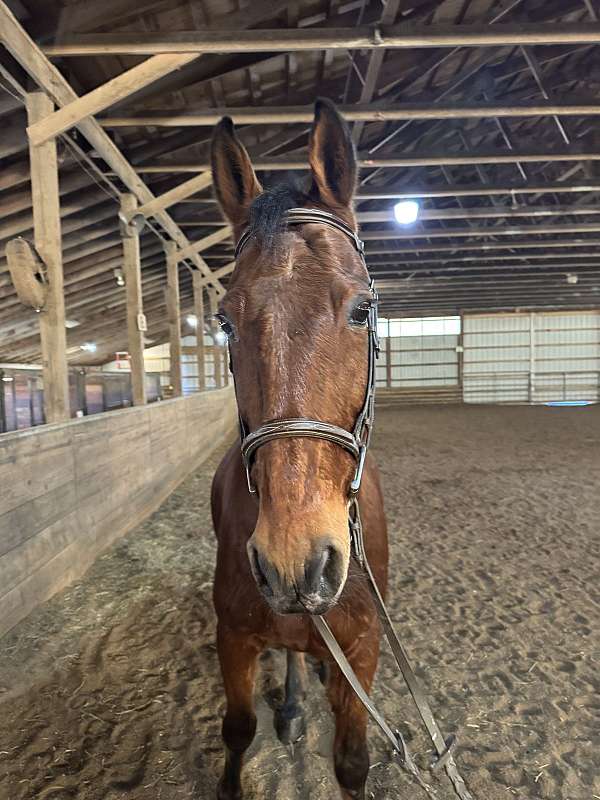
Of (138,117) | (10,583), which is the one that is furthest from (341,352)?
(138,117)

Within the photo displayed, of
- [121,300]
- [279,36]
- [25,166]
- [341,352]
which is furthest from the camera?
[121,300]

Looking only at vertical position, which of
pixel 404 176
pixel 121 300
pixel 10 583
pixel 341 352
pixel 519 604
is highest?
pixel 404 176

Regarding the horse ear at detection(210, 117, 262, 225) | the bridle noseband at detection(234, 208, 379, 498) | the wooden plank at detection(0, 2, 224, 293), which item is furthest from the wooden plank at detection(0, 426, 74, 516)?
the wooden plank at detection(0, 2, 224, 293)

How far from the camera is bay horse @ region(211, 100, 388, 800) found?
1003 mm

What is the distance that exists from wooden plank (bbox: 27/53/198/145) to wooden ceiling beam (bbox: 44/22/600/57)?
0.30ft

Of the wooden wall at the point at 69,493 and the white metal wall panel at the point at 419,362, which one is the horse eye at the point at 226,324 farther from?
the white metal wall panel at the point at 419,362

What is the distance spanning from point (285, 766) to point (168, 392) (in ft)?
69.7

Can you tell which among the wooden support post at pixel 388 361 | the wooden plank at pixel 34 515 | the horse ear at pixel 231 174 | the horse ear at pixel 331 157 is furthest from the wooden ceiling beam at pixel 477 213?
the wooden support post at pixel 388 361

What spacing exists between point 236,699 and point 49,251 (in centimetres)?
372

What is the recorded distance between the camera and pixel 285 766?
198 cm

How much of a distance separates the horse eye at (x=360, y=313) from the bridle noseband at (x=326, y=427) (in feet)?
0.13

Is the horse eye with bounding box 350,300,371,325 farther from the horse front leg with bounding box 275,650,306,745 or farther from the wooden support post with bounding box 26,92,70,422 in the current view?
the wooden support post with bounding box 26,92,70,422

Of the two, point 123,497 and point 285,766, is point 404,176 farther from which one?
point 285,766

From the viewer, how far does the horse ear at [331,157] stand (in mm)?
1411
